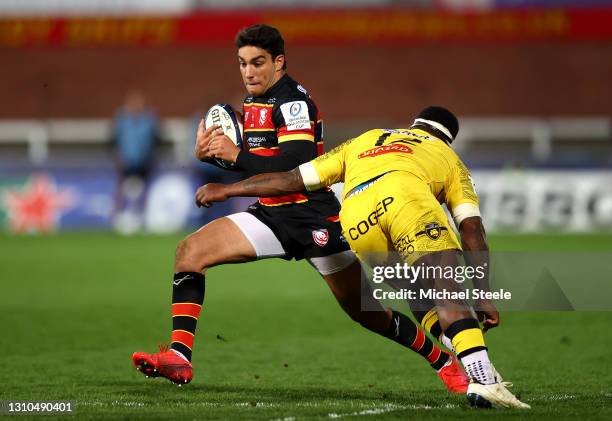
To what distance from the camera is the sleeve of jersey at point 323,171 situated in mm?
7324

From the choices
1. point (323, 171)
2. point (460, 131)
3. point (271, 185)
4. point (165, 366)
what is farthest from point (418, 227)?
point (460, 131)

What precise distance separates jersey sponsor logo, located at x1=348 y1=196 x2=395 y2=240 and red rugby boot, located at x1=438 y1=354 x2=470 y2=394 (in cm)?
138

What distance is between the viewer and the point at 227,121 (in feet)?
26.8

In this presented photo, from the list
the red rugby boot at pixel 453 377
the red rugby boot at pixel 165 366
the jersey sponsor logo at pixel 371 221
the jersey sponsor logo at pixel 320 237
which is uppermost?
the jersey sponsor logo at pixel 371 221

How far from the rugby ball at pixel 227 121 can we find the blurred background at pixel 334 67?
18448 mm

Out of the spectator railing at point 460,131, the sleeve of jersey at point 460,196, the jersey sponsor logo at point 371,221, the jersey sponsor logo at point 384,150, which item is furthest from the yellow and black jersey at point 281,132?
the spectator railing at point 460,131

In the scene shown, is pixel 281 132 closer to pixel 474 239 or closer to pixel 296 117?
pixel 296 117

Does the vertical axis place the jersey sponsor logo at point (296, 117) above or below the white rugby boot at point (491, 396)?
above

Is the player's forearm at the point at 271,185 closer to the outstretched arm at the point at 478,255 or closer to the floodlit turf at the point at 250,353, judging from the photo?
the outstretched arm at the point at 478,255

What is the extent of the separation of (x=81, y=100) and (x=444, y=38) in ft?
28.4

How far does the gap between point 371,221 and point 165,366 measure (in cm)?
159

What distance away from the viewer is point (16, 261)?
57.0 ft

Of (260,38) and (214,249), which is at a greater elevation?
(260,38)

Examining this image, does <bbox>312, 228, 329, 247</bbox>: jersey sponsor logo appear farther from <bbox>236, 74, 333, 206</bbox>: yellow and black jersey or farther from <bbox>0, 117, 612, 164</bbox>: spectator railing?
<bbox>0, 117, 612, 164</bbox>: spectator railing
